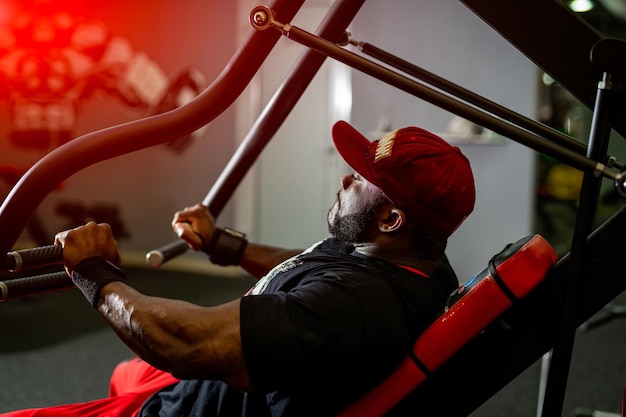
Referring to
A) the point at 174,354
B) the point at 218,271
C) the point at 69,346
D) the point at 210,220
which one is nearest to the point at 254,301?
the point at 174,354

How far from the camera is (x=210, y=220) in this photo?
64.9 inches

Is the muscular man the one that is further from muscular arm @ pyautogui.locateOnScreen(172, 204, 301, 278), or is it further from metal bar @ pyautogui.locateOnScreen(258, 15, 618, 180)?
muscular arm @ pyautogui.locateOnScreen(172, 204, 301, 278)

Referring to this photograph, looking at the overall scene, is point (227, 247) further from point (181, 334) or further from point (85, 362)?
point (85, 362)

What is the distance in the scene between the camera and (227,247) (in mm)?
1726

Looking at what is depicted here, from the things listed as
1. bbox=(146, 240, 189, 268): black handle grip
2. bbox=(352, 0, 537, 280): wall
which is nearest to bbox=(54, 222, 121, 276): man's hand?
bbox=(146, 240, 189, 268): black handle grip

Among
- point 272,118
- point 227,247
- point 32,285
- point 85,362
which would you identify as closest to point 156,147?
point 85,362

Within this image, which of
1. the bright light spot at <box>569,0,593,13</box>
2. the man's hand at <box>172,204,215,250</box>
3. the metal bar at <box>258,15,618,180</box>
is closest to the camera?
the metal bar at <box>258,15,618,180</box>

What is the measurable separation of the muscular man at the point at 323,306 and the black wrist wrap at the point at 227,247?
1.42ft

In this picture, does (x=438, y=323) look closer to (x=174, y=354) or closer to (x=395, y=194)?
(x=395, y=194)

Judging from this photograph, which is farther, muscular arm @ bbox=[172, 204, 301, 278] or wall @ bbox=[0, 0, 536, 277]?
wall @ bbox=[0, 0, 536, 277]

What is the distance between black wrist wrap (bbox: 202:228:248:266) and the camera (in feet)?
5.61

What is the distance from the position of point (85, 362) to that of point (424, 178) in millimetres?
2365

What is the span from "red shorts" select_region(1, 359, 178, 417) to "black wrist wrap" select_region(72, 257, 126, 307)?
33cm

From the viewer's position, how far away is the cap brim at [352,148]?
1.24 m
